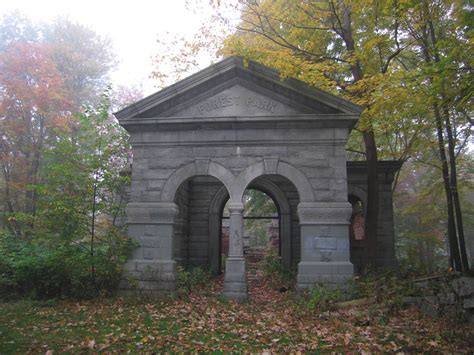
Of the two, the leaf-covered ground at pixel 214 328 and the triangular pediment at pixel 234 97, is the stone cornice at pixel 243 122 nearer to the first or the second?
the triangular pediment at pixel 234 97

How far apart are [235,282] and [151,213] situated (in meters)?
2.84

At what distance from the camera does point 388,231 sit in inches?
524

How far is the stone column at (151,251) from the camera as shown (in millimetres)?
9328

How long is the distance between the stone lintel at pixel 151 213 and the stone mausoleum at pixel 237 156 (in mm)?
26

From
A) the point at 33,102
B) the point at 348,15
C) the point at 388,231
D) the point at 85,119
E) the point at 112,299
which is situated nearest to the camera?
the point at 112,299

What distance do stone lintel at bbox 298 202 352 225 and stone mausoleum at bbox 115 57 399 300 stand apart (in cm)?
2

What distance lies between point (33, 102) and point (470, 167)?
20.0m

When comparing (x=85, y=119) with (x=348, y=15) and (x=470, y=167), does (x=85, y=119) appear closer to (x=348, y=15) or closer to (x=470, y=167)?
(x=348, y=15)

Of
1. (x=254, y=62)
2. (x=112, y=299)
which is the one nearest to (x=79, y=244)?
(x=112, y=299)

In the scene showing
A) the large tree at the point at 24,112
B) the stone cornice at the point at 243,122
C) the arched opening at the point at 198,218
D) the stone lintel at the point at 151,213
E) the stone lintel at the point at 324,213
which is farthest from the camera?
the large tree at the point at 24,112

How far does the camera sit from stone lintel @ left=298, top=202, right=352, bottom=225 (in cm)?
923

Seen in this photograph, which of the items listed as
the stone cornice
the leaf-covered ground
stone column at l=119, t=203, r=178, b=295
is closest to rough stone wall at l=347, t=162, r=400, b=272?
the stone cornice

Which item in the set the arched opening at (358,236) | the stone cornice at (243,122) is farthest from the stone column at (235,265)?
the arched opening at (358,236)

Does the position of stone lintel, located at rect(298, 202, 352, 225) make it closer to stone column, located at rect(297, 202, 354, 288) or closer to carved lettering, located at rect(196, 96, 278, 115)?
stone column, located at rect(297, 202, 354, 288)
